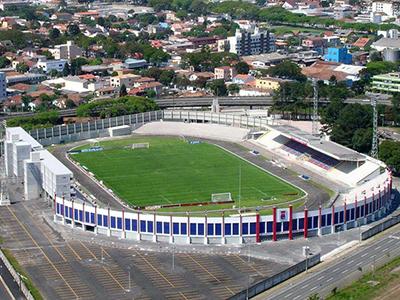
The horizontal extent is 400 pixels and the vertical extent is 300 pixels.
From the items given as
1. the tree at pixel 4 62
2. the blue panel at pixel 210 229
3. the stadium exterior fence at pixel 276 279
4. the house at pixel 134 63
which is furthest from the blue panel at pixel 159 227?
the tree at pixel 4 62

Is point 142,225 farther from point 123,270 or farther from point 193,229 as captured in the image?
point 123,270

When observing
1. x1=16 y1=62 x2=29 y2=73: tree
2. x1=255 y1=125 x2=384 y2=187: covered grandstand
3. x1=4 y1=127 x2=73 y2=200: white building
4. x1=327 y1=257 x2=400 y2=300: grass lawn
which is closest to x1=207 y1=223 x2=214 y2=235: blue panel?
x1=327 y1=257 x2=400 y2=300: grass lawn

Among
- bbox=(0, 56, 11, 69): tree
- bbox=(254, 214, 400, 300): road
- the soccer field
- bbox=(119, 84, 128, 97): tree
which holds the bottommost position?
bbox=(254, 214, 400, 300): road

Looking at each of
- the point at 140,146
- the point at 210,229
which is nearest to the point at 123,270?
the point at 210,229

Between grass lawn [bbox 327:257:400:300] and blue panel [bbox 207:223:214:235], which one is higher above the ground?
blue panel [bbox 207:223:214:235]

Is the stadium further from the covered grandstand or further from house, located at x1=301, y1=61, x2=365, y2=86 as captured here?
house, located at x1=301, y1=61, x2=365, y2=86

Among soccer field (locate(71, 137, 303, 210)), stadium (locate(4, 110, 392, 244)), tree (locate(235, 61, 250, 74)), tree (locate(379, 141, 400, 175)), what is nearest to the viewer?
stadium (locate(4, 110, 392, 244))

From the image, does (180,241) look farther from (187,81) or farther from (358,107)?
(187,81)

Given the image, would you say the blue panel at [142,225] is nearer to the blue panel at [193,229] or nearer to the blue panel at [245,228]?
the blue panel at [193,229]
